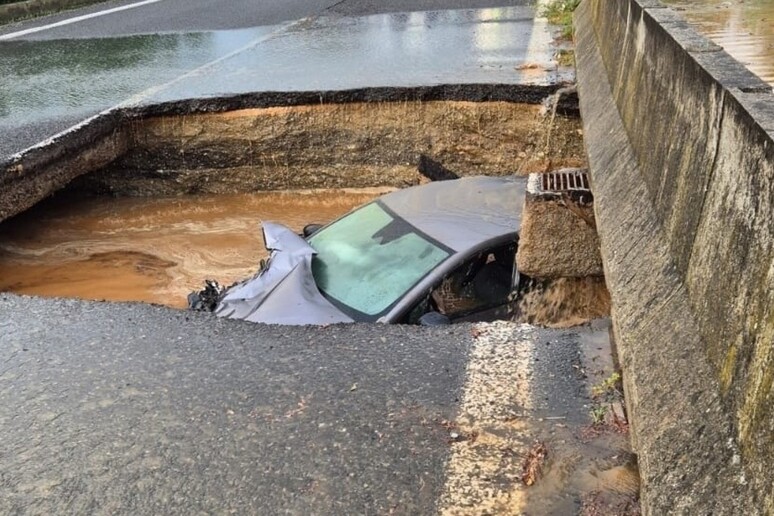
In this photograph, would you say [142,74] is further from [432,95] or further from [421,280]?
[421,280]

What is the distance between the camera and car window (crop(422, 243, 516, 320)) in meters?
4.61

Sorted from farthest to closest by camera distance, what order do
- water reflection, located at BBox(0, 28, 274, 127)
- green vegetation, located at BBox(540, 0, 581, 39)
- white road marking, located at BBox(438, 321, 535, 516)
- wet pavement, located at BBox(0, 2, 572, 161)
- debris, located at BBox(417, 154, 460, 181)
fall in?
green vegetation, located at BBox(540, 0, 581, 39), debris, located at BBox(417, 154, 460, 181), water reflection, located at BBox(0, 28, 274, 127), wet pavement, located at BBox(0, 2, 572, 161), white road marking, located at BBox(438, 321, 535, 516)

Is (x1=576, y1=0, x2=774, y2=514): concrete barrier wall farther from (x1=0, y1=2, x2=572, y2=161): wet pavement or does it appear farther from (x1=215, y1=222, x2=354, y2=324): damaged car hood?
(x1=0, y1=2, x2=572, y2=161): wet pavement

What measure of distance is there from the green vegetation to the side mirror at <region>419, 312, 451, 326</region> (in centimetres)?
Answer: 739

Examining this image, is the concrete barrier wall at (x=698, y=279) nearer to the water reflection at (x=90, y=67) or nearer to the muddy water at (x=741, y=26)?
the muddy water at (x=741, y=26)

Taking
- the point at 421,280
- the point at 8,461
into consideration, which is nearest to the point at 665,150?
the point at 421,280

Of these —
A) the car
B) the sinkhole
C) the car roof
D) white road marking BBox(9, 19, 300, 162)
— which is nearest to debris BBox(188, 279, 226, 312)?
the car

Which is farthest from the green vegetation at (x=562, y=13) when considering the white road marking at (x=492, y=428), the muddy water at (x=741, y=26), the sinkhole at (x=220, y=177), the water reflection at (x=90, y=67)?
the white road marking at (x=492, y=428)

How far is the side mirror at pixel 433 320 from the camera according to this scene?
4.20 metres

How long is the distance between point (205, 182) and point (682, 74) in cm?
738

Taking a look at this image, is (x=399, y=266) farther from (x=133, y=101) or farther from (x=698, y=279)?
(x=133, y=101)

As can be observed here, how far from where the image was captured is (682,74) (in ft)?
9.46

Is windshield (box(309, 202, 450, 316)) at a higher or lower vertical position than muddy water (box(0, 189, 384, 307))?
higher

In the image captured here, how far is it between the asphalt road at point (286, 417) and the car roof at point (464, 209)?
3.47ft
